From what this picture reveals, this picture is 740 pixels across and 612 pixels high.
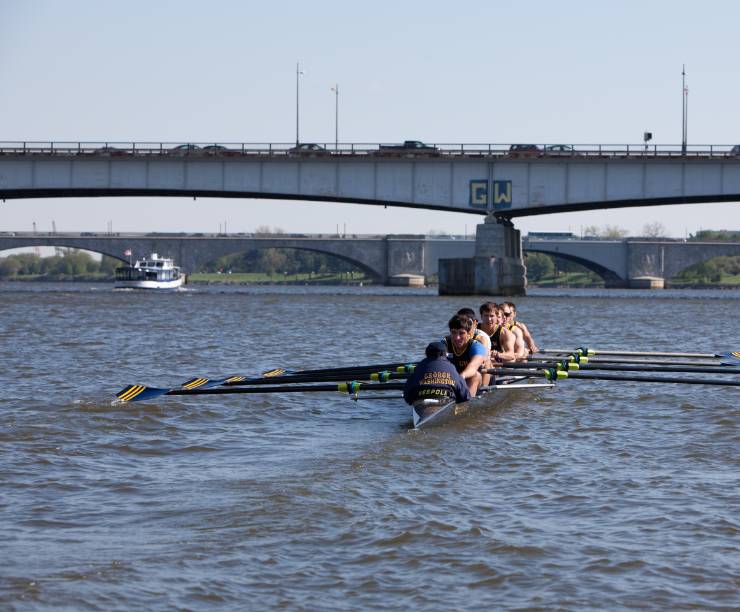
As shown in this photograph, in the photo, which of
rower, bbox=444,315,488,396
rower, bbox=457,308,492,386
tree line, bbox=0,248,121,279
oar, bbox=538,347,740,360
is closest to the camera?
rower, bbox=444,315,488,396

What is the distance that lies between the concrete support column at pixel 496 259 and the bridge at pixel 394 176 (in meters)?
0.22

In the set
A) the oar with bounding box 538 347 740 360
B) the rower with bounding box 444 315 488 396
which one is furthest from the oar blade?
the oar with bounding box 538 347 740 360

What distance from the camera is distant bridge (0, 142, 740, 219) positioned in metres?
66.5

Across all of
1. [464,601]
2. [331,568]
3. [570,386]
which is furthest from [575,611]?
[570,386]

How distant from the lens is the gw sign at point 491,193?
2734 inches

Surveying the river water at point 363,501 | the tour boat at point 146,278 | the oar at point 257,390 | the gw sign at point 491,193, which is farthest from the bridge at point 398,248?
the oar at point 257,390

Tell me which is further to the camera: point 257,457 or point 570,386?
point 570,386

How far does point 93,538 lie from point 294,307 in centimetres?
5463

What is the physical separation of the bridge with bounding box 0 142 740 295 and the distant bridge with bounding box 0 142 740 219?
6 cm

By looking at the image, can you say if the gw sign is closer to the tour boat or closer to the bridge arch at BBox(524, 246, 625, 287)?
the tour boat

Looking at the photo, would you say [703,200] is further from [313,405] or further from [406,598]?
[406,598]

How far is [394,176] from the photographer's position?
68.8 metres

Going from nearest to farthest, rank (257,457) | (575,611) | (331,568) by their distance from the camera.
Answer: (575,611) → (331,568) → (257,457)

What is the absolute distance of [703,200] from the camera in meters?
68.7
